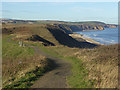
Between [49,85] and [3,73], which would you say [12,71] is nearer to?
[3,73]

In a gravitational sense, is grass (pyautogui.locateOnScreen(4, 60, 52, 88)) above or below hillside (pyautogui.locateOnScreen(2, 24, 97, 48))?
above

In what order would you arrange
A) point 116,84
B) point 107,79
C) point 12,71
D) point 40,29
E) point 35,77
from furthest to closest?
1. point 40,29
2. point 12,71
3. point 35,77
4. point 107,79
5. point 116,84

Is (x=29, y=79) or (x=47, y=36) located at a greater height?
(x=29, y=79)

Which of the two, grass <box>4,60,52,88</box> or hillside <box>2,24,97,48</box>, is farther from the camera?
hillside <box>2,24,97,48</box>

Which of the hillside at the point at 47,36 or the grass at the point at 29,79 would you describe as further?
the hillside at the point at 47,36

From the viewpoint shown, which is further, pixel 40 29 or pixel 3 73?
pixel 40 29

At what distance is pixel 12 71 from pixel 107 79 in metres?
10.0

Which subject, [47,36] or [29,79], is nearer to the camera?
[29,79]

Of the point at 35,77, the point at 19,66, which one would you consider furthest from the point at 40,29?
the point at 35,77

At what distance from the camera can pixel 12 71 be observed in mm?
16469

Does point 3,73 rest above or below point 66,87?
below

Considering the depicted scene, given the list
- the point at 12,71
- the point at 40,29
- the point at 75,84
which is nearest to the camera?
the point at 75,84

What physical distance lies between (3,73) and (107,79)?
10.9 meters

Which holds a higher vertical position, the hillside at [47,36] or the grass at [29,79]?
the grass at [29,79]
